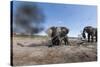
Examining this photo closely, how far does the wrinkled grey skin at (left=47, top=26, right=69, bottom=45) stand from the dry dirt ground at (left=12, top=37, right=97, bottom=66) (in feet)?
0.25

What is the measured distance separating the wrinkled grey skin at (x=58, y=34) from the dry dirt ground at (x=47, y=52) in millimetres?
75

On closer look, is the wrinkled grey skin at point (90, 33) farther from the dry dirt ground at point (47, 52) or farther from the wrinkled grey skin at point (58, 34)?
the wrinkled grey skin at point (58, 34)

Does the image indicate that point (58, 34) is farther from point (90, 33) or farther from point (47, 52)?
point (90, 33)

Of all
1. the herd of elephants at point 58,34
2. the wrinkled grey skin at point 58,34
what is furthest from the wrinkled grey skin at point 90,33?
the wrinkled grey skin at point 58,34

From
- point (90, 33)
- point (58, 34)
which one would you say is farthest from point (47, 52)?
point (90, 33)

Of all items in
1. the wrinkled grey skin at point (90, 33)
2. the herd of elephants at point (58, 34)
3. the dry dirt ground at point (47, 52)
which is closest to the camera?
the dry dirt ground at point (47, 52)

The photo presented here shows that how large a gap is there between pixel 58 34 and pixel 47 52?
29cm

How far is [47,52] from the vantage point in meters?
2.62

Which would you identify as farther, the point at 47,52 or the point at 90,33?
the point at 90,33

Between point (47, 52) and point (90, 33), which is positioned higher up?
point (90, 33)

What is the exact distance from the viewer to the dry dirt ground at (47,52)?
8.18 feet

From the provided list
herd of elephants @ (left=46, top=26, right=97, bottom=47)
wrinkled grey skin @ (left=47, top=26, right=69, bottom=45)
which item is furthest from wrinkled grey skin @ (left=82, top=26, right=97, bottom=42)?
wrinkled grey skin @ (left=47, top=26, right=69, bottom=45)
